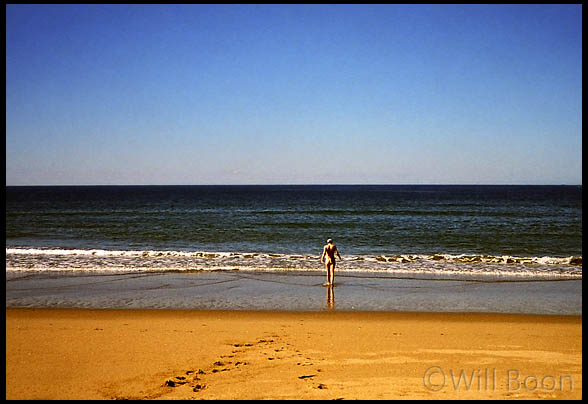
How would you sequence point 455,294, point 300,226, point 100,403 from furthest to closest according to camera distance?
point 300,226
point 455,294
point 100,403

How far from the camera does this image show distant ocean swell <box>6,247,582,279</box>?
59.9ft

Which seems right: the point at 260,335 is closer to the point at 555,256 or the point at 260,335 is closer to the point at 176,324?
the point at 176,324

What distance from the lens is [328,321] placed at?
10.4 metres

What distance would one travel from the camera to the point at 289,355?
7934 millimetres

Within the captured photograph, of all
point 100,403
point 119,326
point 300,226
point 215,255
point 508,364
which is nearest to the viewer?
point 100,403

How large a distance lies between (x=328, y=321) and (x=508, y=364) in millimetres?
3922

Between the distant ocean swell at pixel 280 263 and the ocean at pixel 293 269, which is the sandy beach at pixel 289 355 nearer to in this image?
the ocean at pixel 293 269

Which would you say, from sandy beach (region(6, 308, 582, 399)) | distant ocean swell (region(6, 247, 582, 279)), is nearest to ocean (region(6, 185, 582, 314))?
distant ocean swell (region(6, 247, 582, 279))

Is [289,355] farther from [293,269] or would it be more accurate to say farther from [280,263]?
[280,263]

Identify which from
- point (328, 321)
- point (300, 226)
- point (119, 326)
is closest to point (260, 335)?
point (328, 321)

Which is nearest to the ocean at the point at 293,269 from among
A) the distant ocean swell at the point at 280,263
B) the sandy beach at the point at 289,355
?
the distant ocean swell at the point at 280,263

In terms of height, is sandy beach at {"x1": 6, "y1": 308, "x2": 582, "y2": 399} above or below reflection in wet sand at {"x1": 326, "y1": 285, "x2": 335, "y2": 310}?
above

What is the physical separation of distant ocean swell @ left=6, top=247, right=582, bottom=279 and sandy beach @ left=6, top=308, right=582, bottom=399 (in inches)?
289

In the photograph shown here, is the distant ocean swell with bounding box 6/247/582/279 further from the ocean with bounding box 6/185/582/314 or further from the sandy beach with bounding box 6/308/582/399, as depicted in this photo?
the sandy beach with bounding box 6/308/582/399
